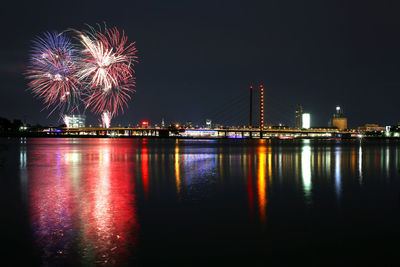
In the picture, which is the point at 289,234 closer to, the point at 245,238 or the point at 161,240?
the point at 245,238

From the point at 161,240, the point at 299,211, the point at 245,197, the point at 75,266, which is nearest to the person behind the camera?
the point at 75,266

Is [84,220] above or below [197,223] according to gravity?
above

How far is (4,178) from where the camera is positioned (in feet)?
58.1

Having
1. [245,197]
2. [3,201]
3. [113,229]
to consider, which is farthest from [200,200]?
[3,201]

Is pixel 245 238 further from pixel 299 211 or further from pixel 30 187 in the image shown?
pixel 30 187

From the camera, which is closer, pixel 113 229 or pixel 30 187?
pixel 113 229

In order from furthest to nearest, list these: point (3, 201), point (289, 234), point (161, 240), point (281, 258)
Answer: point (3, 201) → point (289, 234) → point (161, 240) → point (281, 258)

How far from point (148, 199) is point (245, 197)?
305 cm

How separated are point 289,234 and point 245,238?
1014 mm

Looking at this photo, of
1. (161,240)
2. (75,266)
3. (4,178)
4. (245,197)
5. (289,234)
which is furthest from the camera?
(4,178)

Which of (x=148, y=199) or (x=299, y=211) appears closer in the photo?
(x=299, y=211)

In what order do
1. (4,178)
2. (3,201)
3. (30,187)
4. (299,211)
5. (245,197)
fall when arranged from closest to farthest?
1. (299,211)
2. (3,201)
3. (245,197)
4. (30,187)
5. (4,178)

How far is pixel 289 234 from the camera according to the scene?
8.39 metres

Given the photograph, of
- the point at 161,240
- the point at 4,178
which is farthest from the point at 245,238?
the point at 4,178
